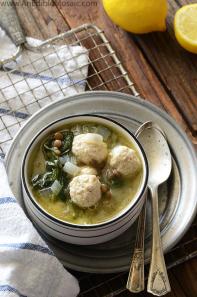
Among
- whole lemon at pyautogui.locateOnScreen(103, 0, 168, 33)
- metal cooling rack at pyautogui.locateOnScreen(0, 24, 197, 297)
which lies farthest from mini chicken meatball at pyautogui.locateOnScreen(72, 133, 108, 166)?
whole lemon at pyautogui.locateOnScreen(103, 0, 168, 33)

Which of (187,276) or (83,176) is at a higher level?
(83,176)

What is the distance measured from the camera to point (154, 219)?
114 cm

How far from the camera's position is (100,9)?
5.20ft

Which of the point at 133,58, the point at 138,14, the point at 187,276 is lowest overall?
the point at 187,276

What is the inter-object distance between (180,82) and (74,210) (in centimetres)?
54

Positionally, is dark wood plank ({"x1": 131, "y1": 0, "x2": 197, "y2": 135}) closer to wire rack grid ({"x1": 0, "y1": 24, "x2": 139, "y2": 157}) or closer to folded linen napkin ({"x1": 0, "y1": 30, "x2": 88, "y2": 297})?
wire rack grid ({"x1": 0, "y1": 24, "x2": 139, "y2": 157})

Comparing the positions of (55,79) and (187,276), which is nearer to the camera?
(187,276)

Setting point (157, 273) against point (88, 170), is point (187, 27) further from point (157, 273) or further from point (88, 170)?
point (157, 273)

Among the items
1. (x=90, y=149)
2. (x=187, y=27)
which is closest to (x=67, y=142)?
(x=90, y=149)

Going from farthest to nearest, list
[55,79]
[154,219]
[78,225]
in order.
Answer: [55,79] → [154,219] → [78,225]

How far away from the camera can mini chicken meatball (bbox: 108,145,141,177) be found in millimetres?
1110

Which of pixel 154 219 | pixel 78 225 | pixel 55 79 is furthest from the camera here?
pixel 55 79

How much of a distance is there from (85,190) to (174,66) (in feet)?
1.85

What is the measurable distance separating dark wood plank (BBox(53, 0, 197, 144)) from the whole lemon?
0.04 m
